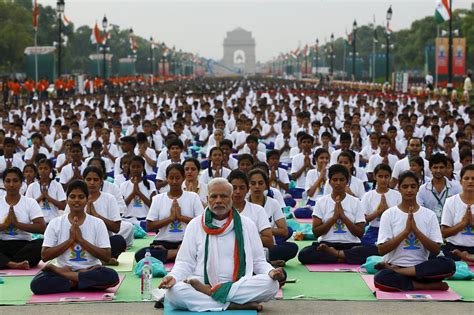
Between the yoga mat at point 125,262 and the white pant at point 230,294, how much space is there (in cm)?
266

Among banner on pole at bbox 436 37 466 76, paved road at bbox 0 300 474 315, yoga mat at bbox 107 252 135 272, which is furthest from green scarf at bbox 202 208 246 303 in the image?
banner on pole at bbox 436 37 466 76

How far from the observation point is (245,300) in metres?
8.23

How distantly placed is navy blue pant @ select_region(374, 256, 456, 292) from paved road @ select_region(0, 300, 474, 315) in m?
0.41

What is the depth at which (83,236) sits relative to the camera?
365 inches

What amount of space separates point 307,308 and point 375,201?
128 inches

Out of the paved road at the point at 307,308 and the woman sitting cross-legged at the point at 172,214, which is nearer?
the paved road at the point at 307,308

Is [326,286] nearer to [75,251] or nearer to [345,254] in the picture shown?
[345,254]

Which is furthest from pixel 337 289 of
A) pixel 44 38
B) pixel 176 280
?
pixel 44 38

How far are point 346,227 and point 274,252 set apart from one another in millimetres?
792

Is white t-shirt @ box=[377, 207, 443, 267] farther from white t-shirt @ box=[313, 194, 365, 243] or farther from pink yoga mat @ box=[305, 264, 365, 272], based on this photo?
white t-shirt @ box=[313, 194, 365, 243]

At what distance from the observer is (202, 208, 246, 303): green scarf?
8008 millimetres

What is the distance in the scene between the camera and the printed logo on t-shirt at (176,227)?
35.6ft

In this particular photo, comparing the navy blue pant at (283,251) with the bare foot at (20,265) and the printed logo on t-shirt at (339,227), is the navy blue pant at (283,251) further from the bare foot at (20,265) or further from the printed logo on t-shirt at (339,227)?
the bare foot at (20,265)

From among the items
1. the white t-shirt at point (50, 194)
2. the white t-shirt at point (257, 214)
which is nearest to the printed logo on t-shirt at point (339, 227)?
the white t-shirt at point (257, 214)
